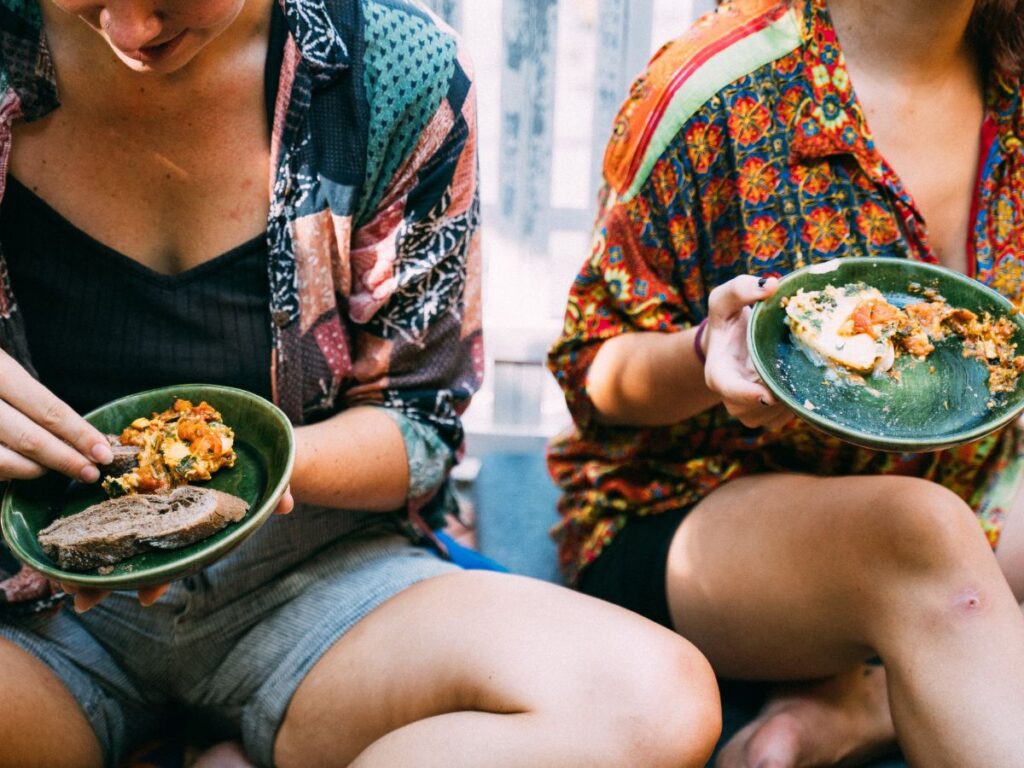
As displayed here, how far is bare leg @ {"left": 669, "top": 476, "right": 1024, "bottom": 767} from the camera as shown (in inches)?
51.5

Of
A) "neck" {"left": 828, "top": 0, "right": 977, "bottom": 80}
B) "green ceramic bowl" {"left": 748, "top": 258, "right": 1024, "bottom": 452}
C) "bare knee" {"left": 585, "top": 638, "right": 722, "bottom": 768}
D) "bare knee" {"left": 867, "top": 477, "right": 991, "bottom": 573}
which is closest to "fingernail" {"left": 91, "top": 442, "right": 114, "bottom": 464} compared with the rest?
"bare knee" {"left": 585, "top": 638, "right": 722, "bottom": 768}

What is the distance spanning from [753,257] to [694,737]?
2.19 ft

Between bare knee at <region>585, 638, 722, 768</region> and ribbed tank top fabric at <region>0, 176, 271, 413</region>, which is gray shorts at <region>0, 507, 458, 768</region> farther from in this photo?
bare knee at <region>585, 638, 722, 768</region>

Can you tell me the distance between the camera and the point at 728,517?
160cm

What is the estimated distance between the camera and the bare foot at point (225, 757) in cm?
156

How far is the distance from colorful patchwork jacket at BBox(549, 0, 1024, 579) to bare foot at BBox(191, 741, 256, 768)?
628 mm

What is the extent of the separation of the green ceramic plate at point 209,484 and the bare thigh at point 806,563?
0.63m

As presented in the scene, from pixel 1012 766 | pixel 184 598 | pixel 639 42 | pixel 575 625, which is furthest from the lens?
pixel 639 42

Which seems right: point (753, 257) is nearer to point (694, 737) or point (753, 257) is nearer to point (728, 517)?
point (728, 517)

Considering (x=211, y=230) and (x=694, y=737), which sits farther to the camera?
(x=211, y=230)

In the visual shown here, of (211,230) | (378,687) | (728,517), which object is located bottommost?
(378,687)

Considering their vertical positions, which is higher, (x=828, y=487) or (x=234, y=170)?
(x=234, y=170)

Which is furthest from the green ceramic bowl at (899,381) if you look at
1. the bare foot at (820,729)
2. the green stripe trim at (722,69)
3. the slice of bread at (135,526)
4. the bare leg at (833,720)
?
the slice of bread at (135,526)

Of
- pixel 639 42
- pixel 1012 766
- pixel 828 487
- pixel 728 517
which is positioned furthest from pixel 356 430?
pixel 639 42
